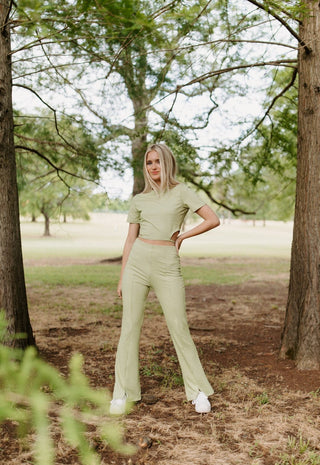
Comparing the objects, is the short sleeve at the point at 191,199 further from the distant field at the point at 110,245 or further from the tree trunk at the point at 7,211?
the distant field at the point at 110,245

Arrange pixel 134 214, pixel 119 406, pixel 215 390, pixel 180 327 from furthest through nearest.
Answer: pixel 215 390
pixel 134 214
pixel 180 327
pixel 119 406

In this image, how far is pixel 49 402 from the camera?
2.51 ft

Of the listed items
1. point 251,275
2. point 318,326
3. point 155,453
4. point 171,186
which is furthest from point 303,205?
point 251,275

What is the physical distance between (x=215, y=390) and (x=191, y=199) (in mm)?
1736

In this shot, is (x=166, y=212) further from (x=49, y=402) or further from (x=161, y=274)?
(x=49, y=402)

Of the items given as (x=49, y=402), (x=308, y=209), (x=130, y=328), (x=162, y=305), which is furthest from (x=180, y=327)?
(x=49, y=402)

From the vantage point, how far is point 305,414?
3.29 metres

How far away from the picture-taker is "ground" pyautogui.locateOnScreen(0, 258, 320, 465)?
8.80 ft

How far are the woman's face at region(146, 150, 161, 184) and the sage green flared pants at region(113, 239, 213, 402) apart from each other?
534mm

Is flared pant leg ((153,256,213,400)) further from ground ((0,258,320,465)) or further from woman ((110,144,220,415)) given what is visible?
ground ((0,258,320,465))

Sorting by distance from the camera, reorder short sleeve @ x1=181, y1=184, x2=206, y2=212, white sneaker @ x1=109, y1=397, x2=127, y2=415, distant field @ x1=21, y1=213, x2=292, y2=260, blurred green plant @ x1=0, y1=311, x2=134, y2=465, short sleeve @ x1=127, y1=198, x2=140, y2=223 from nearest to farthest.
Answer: blurred green plant @ x1=0, y1=311, x2=134, y2=465 < white sneaker @ x1=109, y1=397, x2=127, y2=415 < short sleeve @ x1=181, y1=184, x2=206, y2=212 < short sleeve @ x1=127, y1=198, x2=140, y2=223 < distant field @ x1=21, y1=213, x2=292, y2=260

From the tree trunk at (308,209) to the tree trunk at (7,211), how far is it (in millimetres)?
2689

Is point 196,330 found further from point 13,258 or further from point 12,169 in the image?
point 12,169

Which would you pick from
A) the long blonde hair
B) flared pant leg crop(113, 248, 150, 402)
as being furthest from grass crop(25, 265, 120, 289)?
the long blonde hair
